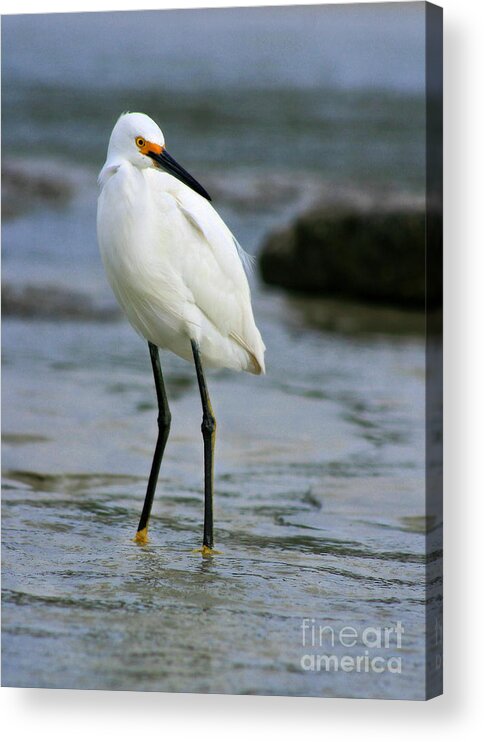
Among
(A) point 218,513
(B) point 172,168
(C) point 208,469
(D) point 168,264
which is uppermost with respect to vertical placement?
(B) point 172,168

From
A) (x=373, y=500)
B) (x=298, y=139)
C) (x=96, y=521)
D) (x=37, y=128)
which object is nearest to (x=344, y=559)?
(x=373, y=500)

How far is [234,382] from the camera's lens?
7.29 metres

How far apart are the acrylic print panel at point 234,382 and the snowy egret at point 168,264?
0.01 m

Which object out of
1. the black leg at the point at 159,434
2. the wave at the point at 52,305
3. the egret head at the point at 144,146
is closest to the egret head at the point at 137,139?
the egret head at the point at 144,146

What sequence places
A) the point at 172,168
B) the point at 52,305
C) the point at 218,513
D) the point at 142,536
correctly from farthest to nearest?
the point at 52,305 < the point at 218,513 < the point at 142,536 < the point at 172,168

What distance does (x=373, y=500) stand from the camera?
6000 millimetres

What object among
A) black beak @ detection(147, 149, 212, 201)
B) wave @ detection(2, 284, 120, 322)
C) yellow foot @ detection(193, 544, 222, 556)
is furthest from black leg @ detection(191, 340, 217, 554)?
wave @ detection(2, 284, 120, 322)

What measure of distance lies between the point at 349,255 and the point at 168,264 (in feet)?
6.05

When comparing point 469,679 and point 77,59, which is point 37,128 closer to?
point 77,59

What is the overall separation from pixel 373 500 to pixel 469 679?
0.98m

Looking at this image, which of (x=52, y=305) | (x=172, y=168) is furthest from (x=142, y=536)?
(x=52, y=305)

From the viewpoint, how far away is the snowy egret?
5.34 meters

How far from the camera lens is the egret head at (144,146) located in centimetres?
529

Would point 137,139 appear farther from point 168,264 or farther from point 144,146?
point 168,264
